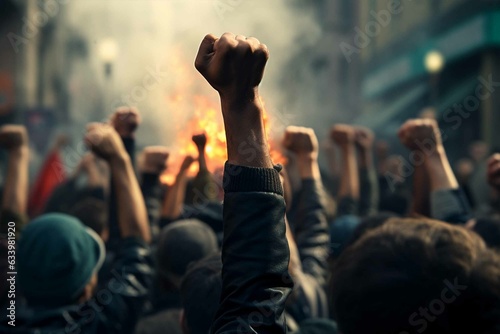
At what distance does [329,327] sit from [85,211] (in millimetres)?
1741

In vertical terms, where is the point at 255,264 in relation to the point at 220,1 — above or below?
below

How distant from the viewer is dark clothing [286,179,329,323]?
97.4 inches

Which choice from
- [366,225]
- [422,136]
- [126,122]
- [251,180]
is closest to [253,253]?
[251,180]

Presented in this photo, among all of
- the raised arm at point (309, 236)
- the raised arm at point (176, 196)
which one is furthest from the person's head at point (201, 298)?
the raised arm at point (176, 196)

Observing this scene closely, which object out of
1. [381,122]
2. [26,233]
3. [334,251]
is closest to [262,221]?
[26,233]

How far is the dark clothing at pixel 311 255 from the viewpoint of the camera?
8.12 feet

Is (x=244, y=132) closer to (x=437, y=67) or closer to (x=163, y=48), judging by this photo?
(x=163, y=48)

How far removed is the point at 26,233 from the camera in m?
2.31

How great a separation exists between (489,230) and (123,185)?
1352mm

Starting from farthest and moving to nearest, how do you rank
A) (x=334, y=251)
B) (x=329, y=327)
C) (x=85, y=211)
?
(x=85, y=211), (x=334, y=251), (x=329, y=327)

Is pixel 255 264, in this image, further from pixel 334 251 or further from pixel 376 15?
pixel 376 15

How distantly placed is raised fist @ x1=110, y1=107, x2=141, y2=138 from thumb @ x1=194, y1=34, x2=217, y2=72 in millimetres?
2033

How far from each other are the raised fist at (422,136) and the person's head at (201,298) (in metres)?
1.27

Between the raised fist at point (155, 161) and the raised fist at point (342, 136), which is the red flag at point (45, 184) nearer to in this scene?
the raised fist at point (155, 161)
